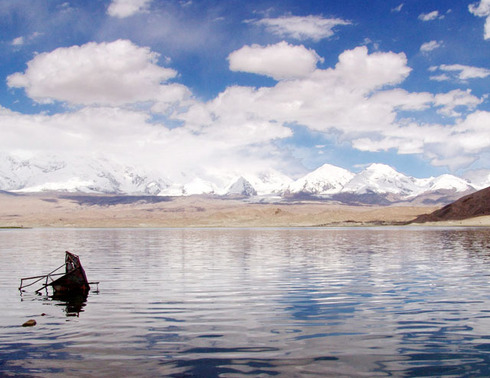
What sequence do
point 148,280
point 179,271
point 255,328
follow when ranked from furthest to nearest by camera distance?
point 179,271, point 148,280, point 255,328

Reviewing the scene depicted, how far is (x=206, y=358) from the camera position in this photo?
1756cm

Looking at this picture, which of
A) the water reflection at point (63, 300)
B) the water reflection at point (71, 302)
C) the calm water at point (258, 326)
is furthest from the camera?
the water reflection at point (63, 300)

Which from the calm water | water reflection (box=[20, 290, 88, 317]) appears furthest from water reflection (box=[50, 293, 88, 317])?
the calm water

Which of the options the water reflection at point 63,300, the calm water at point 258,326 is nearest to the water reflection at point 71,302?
the water reflection at point 63,300

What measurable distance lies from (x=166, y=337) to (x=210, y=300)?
30.4ft

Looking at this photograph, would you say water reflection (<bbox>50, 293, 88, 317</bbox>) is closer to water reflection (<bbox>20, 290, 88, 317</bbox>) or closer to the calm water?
water reflection (<bbox>20, 290, 88, 317</bbox>)

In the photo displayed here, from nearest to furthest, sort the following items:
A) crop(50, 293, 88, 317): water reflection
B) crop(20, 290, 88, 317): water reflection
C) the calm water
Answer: the calm water → crop(50, 293, 88, 317): water reflection → crop(20, 290, 88, 317): water reflection

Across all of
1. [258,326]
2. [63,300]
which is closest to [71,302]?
[63,300]

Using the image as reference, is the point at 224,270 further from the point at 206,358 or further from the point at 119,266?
the point at 206,358

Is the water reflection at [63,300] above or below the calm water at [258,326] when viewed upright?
above

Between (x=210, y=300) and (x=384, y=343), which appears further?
(x=210, y=300)

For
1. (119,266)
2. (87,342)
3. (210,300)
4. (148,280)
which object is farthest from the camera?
(119,266)

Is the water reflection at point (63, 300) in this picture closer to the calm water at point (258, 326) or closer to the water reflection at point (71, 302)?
the water reflection at point (71, 302)

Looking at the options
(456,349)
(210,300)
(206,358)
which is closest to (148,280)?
(210,300)
